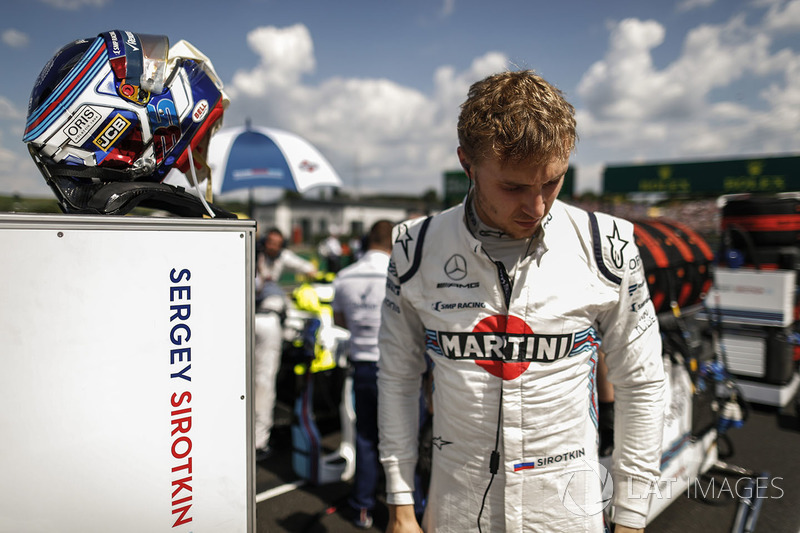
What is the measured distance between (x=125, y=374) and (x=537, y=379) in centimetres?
100

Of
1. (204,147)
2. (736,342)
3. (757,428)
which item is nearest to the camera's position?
(204,147)

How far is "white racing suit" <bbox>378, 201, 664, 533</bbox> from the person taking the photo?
126 centimetres

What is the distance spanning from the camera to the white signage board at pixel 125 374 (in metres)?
0.88

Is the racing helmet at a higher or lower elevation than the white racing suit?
higher

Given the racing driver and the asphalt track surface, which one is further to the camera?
the asphalt track surface

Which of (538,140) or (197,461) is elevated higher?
(538,140)

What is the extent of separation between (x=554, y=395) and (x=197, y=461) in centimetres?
92

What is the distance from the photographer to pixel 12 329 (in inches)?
33.8

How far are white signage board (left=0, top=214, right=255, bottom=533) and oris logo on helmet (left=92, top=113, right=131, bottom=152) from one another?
1.13 feet

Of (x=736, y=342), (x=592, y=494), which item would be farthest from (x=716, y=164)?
(x=592, y=494)

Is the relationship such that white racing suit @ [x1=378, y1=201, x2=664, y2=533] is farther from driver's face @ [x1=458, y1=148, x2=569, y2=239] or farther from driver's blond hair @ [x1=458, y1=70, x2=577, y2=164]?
driver's blond hair @ [x1=458, y1=70, x2=577, y2=164]

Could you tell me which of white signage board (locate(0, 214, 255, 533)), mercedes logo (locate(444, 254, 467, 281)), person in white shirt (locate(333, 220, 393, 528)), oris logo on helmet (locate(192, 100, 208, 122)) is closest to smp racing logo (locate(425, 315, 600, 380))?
mercedes logo (locate(444, 254, 467, 281))

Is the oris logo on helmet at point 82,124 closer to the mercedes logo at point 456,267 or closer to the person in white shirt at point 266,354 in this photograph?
the mercedes logo at point 456,267

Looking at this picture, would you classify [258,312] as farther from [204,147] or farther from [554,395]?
[554,395]
